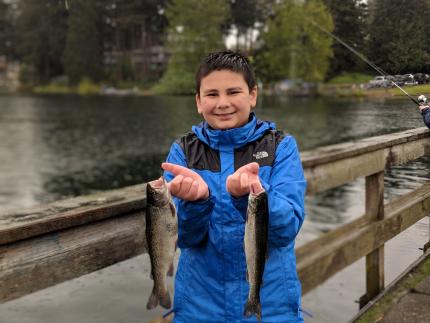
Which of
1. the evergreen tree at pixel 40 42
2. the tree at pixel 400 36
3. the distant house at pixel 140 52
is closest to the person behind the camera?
the tree at pixel 400 36

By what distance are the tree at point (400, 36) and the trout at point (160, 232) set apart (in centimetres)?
245

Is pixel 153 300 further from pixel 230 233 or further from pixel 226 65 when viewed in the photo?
pixel 226 65

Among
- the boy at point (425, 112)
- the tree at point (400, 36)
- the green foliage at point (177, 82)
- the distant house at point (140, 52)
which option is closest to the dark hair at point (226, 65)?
the tree at point (400, 36)

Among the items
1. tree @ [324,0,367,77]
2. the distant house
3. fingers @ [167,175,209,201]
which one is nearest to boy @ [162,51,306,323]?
fingers @ [167,175,209,201]

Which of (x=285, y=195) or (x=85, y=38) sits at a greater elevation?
(x=85, y=38)

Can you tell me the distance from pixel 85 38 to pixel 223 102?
9936 millimetres

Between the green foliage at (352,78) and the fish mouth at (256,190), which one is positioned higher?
the green foliage at (352,78)

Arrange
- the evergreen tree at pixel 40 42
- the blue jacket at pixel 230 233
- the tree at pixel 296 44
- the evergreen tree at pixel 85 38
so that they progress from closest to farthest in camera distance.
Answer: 1. the blue jacket at pixel 230 233
2. the tree at pixel 296 44
3. the evergreen tree at pixel 85 38
4. the evergreen tree at pixel 40 42

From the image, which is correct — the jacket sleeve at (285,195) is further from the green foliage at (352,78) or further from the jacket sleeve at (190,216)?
the green foliage at (352,78)

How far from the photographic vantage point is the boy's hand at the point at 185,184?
1.75 meters

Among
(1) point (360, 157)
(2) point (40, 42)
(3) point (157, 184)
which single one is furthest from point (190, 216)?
(2) point (40, 42)

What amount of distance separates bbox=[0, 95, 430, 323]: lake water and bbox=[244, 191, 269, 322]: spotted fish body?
239cm

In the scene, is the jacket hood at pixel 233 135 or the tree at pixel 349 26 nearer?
the jacket hood at pixel 233 135

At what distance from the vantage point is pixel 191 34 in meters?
6.67
